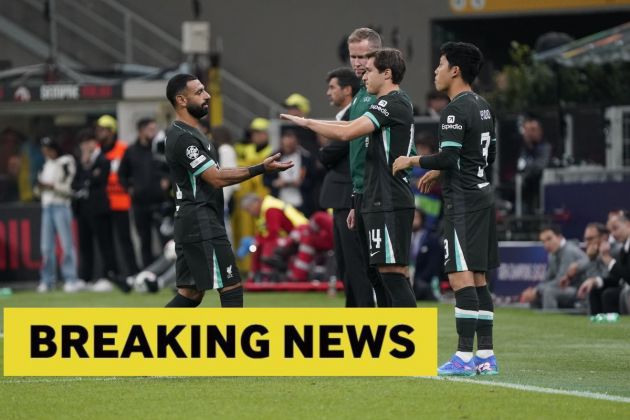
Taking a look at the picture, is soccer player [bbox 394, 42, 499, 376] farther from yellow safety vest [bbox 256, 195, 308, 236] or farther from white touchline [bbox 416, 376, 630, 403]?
yellow safety vest [bbox 256, 195, 308, 236]

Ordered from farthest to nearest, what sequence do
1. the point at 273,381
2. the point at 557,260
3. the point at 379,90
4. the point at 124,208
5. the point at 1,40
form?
1. the point at 1,40
2. the point at 124,208
3. the point at 557,260
4. the point at 379,90
5. the point at 273,381

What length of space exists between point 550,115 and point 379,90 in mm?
9625

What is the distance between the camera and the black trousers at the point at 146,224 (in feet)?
70.6

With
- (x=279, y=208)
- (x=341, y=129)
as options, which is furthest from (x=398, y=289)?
(x=279, y=208)

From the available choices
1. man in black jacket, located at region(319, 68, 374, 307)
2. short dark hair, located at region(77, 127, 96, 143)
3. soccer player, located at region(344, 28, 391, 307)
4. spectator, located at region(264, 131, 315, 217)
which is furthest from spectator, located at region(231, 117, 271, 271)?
soccer player, located at region(344, 28, 391, 307)

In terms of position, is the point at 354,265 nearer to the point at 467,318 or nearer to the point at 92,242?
the point at 467,318

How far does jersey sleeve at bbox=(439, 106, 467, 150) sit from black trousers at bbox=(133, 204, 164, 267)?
11.6m

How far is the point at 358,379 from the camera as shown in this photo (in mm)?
9828

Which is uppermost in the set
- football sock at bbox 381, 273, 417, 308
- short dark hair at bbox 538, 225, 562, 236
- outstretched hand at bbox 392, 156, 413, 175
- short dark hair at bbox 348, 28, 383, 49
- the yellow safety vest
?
short dark hair at bbox 348, 28, 383, 49

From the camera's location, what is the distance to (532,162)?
1911 cm

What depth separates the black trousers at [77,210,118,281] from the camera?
858 inches

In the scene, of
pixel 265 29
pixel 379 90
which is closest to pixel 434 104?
pixel 265 29

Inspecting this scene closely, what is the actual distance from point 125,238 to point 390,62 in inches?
458

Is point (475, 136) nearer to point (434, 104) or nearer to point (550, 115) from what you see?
point (550, 115)
